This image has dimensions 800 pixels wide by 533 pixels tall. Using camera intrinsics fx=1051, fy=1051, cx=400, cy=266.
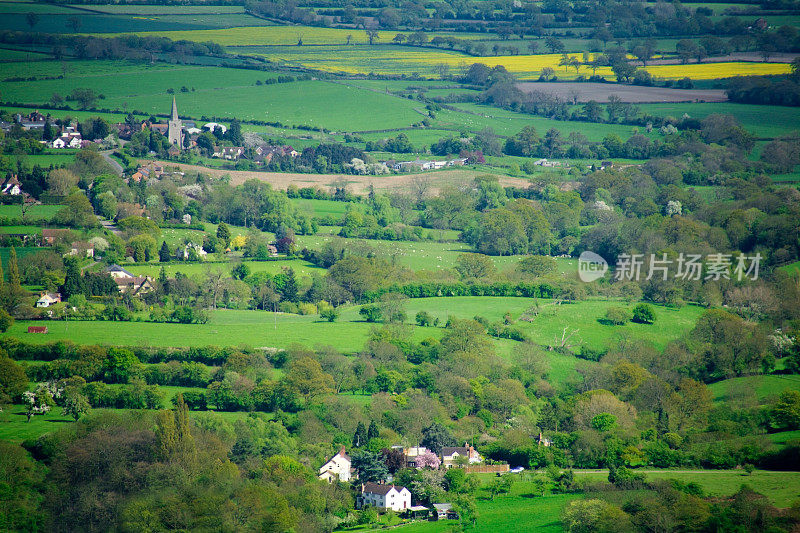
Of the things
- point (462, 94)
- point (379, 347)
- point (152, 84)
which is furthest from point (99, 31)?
point (379, 347)

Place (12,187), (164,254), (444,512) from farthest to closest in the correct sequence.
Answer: (12,187), (164,254), (444,512)

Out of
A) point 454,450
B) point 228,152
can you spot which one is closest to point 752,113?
point 228,152

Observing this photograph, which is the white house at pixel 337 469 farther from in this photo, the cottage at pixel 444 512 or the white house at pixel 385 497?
the cottage at pixel 444 512

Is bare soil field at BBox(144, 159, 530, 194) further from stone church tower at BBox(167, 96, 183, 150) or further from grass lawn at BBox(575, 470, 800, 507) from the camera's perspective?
grass lawn at BBox(575, 470, 800, 507)

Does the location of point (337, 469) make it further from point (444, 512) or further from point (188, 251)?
point (188, 251)

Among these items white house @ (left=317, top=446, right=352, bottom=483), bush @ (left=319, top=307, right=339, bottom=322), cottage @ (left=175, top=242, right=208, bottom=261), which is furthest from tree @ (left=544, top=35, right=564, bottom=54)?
white house @ (left=317, top=446, right=352, bottom=483)

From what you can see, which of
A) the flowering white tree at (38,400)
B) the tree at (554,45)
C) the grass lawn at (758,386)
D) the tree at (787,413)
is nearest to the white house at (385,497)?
the flowering white tree at (38,400)
